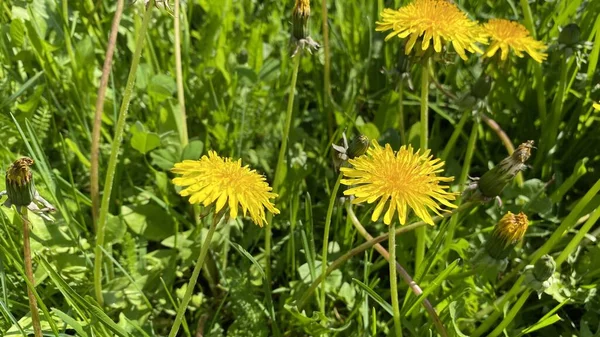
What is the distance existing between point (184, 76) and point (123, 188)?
381 mm

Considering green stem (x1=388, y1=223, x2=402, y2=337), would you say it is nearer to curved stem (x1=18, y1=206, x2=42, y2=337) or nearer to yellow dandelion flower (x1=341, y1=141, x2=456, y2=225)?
yellow dandelion flower (x1=341, y1=141, x2=456, y2=225)

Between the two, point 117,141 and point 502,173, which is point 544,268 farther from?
point 117,141

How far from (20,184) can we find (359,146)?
→ 0.58m

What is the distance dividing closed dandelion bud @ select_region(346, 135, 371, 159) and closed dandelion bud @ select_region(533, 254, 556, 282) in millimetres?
413

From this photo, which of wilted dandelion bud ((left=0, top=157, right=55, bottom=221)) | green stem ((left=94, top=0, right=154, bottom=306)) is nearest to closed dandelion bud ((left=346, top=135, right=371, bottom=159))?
green stem ((left=94, top=0, right=154, bottom=306))

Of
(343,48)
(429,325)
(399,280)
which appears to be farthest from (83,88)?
(429,325)

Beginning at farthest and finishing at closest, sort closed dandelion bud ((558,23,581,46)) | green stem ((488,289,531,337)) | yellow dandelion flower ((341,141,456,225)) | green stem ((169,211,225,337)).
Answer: closed dandelion bud ((558,23,581,46))
green stem ((488,289,531,337))
yellow dandelion flower ((341,141,456,225))
green stem ((169,211,225,337))

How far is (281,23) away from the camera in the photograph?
87.5 inches

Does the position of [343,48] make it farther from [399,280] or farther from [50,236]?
[50,236]

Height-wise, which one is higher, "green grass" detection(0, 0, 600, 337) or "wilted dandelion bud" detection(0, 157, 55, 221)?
"wilted dandelion bud" detection(0, 157, 55, 221)

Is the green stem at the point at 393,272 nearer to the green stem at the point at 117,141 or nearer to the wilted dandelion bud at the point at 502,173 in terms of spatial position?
the wilted dandelion bud at the point at 502,173

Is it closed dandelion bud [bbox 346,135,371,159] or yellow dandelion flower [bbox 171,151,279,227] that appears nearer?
yellow dandelion flower [bbox 171,151,279,227]

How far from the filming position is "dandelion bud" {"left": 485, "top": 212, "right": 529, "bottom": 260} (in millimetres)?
1168

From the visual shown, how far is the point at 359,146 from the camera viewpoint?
3.69 ft
